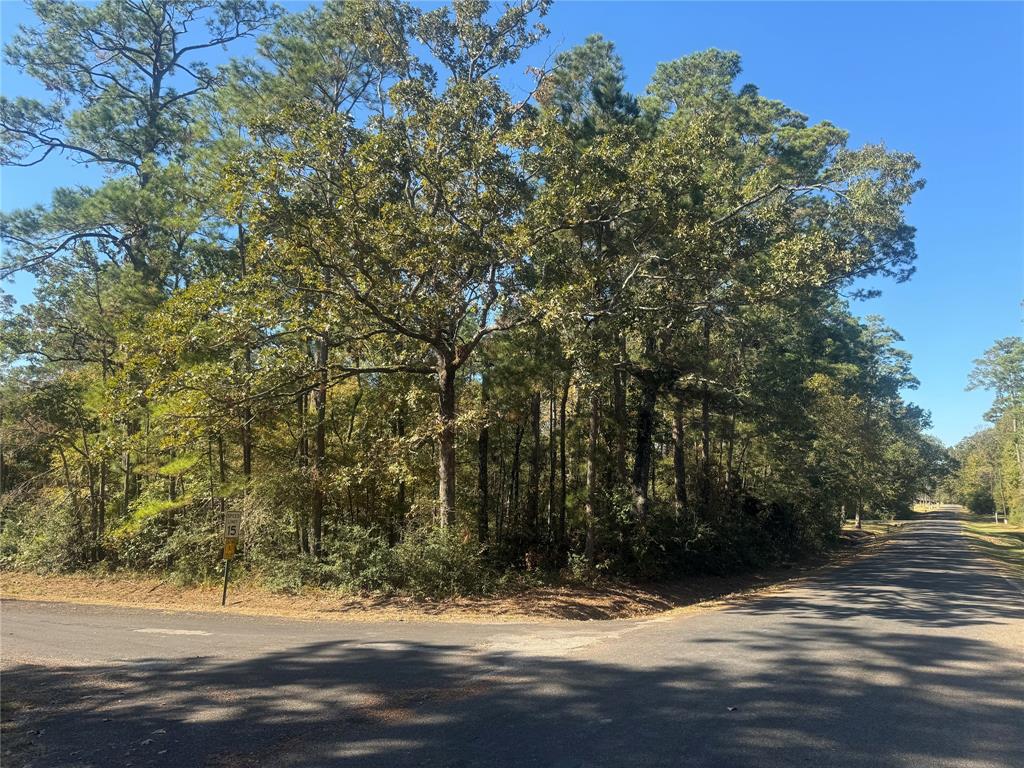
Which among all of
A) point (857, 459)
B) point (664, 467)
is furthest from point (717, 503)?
point (857, 459)

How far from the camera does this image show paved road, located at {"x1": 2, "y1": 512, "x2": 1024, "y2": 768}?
4699mm

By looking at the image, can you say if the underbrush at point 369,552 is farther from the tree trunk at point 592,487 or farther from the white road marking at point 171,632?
the white road marking at point 171,632

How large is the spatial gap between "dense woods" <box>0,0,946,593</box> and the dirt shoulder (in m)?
0.72

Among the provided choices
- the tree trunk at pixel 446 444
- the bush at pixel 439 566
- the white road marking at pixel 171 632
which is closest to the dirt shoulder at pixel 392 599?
the bush at pixel 439 566

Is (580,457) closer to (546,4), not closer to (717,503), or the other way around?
(717,503)

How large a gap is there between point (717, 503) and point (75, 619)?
20732 mm

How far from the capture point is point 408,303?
13.3 meters

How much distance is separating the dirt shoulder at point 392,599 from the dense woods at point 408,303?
723mm

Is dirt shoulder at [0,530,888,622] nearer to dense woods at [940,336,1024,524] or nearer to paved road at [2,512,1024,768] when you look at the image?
paved road at [2,512,1024,768]

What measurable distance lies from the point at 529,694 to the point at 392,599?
8280 mm

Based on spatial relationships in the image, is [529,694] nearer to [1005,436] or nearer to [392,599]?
[392,599]

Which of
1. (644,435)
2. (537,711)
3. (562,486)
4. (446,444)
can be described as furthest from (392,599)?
(644,435)

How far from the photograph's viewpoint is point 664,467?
26156mm

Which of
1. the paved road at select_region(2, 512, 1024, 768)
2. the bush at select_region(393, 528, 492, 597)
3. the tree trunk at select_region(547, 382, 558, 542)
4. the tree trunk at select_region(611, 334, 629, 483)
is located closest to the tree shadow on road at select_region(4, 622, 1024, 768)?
the paved road at select_region(2, 512, 1024, 768)
